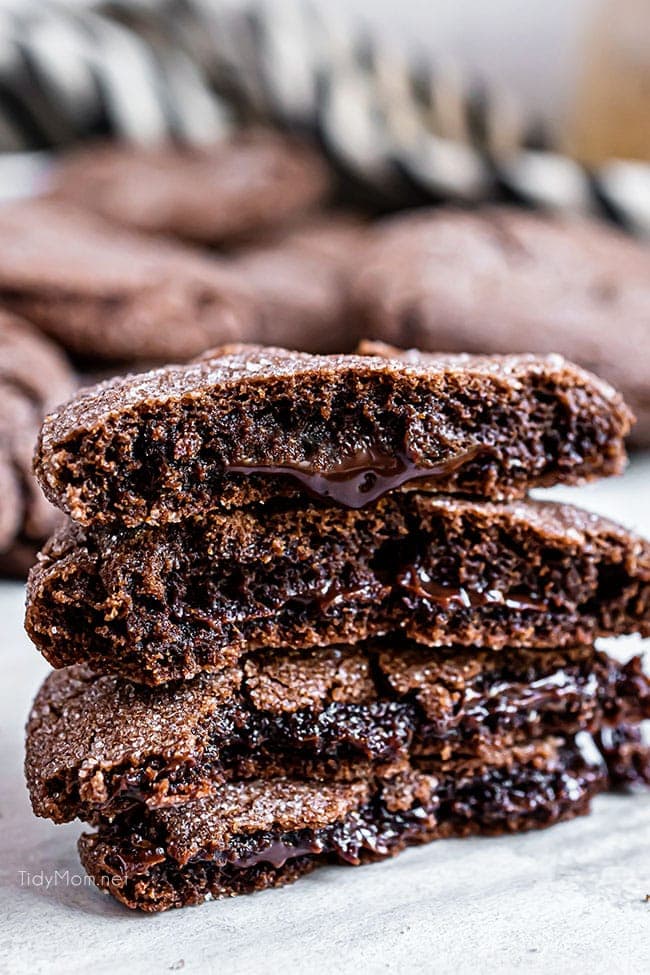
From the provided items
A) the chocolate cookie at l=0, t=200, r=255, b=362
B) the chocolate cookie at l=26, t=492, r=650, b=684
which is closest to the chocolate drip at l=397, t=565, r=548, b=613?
the chocolate cookie at l=26, t=492, r=650, b=684

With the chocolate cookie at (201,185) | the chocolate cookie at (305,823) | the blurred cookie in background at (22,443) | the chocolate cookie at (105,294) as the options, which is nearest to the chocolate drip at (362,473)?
the chocolate cookie at (305,823)

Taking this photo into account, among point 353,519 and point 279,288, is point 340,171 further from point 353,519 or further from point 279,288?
point 353,519

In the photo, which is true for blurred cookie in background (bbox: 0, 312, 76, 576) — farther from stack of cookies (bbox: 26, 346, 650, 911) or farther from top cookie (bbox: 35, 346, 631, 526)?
top cookie (bbox: 35, 346, 631, 526)

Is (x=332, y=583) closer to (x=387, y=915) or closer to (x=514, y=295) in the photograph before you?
(x=387, y=915)

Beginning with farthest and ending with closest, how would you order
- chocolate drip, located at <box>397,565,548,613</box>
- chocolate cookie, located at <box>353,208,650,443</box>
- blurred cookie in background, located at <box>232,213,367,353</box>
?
blurred cookie in background, located at <box>232,213,367,353</box>
chocolate cookie, located at <box>353,208,650,443</box>
chocolate drip, located at <box>397,565,548,613</box>

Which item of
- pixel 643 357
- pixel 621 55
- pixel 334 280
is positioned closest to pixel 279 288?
pixel 334 280
